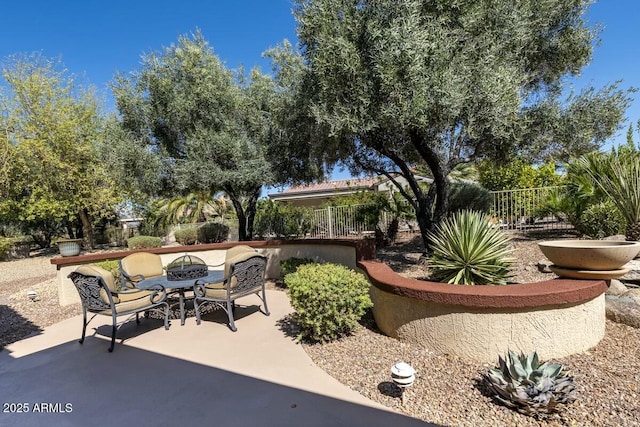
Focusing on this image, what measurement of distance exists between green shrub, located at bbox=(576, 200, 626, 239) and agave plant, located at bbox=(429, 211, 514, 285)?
4.57 meters

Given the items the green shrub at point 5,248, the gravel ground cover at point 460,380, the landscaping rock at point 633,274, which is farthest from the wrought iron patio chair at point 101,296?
the green shrub at point 5,248

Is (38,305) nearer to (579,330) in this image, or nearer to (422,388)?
(422,388)

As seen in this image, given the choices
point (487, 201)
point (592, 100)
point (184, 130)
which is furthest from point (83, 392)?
point (487, 201)

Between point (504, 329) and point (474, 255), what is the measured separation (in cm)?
132

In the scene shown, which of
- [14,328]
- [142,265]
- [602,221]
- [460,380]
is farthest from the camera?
[602,221]

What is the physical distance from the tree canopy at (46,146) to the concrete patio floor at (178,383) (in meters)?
13.9

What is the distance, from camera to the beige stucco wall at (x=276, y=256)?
23.1ft

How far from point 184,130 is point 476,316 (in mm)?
9178

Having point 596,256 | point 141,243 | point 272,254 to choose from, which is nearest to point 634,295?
point 596,256

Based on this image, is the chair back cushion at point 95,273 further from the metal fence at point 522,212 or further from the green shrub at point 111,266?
the metal fence at point 522,212

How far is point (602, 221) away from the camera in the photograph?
7375 millimetres

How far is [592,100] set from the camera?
587 cm

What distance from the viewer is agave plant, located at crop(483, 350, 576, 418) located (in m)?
2.64

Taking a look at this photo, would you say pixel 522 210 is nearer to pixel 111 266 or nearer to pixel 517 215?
pixel 517 215
